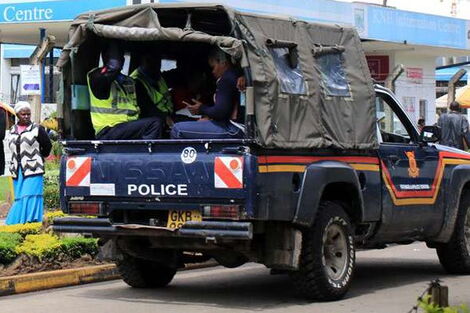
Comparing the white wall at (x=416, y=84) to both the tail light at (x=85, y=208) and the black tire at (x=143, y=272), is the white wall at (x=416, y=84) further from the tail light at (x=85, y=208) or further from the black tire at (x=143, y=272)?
the tail light at (x=85, y=208)

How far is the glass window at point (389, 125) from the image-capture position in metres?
10.1

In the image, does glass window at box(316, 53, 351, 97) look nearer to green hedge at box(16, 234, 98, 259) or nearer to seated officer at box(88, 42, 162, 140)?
seated officer at box(88, 42, 162, 140)

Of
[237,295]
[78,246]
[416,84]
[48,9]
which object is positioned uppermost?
[48,9]

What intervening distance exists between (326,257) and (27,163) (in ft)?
17.3

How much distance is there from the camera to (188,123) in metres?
8.65

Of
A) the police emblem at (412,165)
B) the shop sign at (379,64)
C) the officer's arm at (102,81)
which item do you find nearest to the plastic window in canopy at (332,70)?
the police emblem at (412,165)

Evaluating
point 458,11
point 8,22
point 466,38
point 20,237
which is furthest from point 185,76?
point 458,11

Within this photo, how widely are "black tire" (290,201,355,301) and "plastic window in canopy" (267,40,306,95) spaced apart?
44.5 inches

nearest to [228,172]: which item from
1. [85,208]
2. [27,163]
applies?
[85,208]

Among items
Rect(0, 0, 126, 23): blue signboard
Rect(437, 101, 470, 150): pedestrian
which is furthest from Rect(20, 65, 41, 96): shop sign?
Rect(437, 101, 470, 150): pedestrian

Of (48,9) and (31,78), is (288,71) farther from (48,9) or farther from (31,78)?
(48,9)

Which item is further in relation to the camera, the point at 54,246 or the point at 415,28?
the point at 415,28

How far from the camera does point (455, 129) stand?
61.6 feet

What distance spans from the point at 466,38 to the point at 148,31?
24314 millimetres
